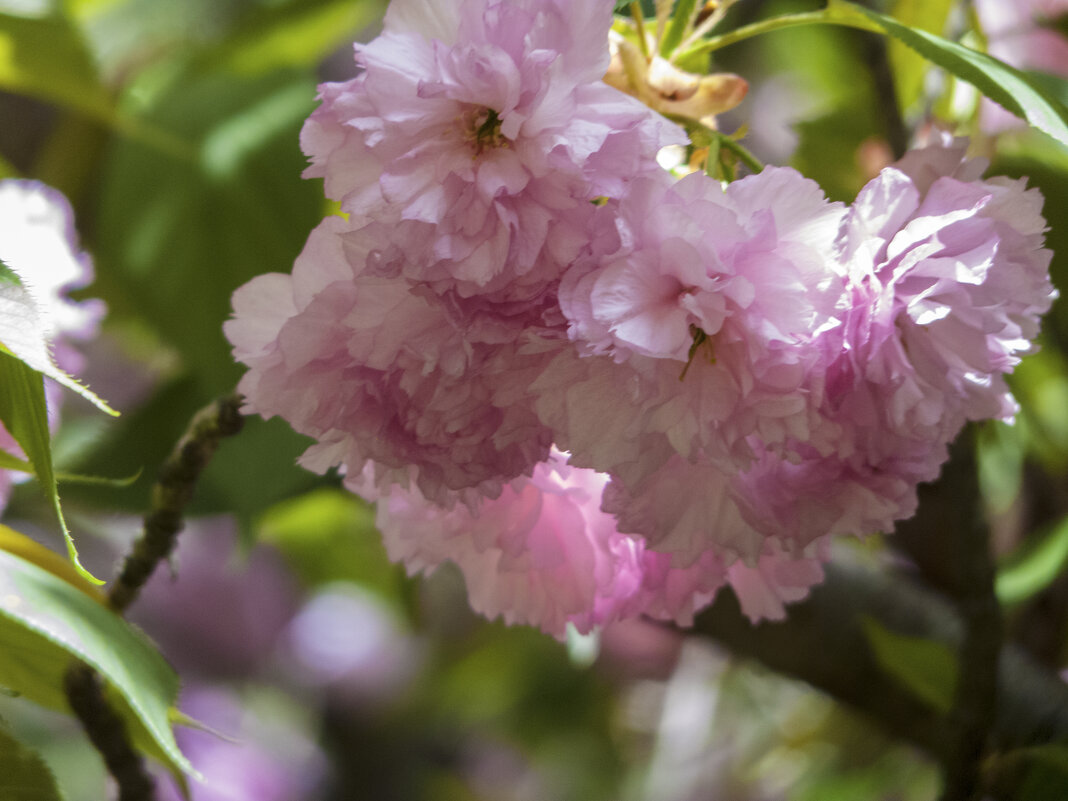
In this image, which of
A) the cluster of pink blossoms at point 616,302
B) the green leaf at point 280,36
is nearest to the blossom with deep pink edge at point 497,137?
the cluster of pink blossoms at point 616,302

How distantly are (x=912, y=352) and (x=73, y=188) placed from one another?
1.70 ft

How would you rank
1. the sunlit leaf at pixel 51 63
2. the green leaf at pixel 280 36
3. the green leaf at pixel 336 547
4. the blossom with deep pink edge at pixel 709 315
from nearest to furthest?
1. the blossom with deep pink edge at pixel 709 315
2. the sunlit leaf at pixel 51 63
3. the green leaf at pixel 280 36
4. the green leaf at pixel 336 547

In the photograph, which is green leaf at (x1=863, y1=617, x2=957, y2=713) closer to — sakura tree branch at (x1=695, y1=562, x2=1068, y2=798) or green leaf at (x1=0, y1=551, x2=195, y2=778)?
sakura tree branch at (x1=695, y1=562, x2=1068, y2=798)

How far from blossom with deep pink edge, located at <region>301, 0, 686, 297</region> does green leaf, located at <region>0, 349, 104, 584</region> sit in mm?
75

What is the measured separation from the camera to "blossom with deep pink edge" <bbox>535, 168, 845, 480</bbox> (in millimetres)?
164

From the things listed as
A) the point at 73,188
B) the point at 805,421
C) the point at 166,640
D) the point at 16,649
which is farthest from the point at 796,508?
the point at 166,640

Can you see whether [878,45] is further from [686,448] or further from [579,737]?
[579,737]

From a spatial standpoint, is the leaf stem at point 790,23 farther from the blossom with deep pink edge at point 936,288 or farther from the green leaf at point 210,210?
the green leaf at point 210,210

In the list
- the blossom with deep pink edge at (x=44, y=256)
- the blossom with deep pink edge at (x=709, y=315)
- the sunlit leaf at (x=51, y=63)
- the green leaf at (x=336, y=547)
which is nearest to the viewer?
the blossom with deep pink edge at (x=709, y=315)

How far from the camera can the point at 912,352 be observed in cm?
18

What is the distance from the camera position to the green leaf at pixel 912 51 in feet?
1.19

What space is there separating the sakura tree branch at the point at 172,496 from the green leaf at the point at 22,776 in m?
0.05

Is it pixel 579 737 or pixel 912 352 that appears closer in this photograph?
pixel 912 352

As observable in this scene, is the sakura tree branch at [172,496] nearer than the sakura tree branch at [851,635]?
Yes
